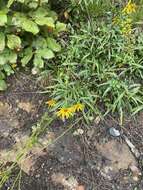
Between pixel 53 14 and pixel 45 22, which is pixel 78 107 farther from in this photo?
pixel 53 14

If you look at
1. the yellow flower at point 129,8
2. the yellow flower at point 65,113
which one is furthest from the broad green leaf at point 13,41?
the yellow flower at point 129,8

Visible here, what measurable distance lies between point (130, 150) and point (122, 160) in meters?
0.11

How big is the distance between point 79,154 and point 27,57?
1.02 meters

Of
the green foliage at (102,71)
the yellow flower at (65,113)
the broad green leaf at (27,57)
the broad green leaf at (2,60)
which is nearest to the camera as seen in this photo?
the yellow flower at (65,113)

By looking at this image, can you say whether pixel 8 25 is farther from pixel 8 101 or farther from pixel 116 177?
pixel 116 177

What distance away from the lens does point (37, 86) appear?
398 centimetres

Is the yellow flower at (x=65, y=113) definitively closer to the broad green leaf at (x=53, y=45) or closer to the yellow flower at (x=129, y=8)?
the broad green leaf at (x=53, y=45)

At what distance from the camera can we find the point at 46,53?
396cm

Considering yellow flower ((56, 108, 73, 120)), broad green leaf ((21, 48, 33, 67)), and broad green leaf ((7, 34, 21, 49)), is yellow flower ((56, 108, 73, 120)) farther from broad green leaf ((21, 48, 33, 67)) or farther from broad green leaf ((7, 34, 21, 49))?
broad green leaf ((7, 34, 21, 49))

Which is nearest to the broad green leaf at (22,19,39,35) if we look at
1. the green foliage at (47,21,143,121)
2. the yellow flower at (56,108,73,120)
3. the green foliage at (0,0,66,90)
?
the green foliage at (0,0,66,90)

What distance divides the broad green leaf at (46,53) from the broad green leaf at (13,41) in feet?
0.67

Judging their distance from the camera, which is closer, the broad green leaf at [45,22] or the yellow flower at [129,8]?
the broad green leaf at [45,22]

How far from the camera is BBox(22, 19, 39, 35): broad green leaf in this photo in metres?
3.79

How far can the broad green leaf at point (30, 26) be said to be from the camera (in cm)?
379
